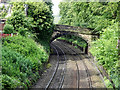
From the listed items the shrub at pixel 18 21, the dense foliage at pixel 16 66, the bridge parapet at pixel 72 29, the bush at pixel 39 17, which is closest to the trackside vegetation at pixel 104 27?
the bridge parapet at pixel 72 29

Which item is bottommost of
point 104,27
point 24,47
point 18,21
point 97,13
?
point 24,47

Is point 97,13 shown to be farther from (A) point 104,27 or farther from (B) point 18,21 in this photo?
(B) point 18,21

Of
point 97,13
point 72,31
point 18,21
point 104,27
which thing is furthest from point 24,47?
point 72,31

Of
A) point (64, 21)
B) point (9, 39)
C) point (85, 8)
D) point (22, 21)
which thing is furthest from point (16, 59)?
point (64, 21)

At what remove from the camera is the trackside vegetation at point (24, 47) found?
809 cm

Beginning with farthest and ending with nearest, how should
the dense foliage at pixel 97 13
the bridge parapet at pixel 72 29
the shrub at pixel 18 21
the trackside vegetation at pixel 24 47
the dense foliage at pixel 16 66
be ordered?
the bridge parapet at pixel 72 29, the dense foliage at pixel 97 13, the shrub at pixel 18 21, the trackside vegetation at pixel 24 47, the dense foliage at pixel 16 66

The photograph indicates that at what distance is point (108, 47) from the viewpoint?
1008 centimetres

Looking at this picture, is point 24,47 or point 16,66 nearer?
point 16,66

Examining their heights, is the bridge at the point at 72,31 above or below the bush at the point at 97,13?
below

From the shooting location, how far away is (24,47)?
12258mm

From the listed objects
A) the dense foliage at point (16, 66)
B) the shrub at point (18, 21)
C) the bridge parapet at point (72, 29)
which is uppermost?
the shrub at point (18, 21)

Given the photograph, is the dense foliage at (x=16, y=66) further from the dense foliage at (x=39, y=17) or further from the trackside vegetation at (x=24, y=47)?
the dense foliage at (x=39, y=17)

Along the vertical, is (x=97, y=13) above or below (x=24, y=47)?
above

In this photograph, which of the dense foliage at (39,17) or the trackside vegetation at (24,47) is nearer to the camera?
the trackside vegetation at (24,47)
